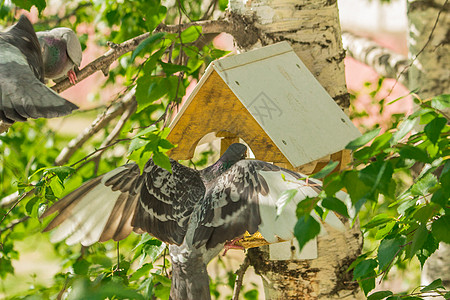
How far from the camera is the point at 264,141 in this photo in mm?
1651

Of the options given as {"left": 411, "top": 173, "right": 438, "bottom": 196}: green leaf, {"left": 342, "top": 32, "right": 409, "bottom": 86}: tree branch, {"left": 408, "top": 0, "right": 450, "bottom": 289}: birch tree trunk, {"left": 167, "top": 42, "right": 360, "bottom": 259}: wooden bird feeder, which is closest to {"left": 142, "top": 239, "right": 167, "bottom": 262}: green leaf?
{"left": 167, "top": 42, "right": 360, "bottom": 259}: wooden bird feeder

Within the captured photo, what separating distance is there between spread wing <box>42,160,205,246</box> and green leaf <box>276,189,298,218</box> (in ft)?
1.60

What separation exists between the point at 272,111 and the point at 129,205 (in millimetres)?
458

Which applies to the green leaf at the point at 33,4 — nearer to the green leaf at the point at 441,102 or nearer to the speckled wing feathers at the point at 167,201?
the speckled wing feathers at the point at 167,201

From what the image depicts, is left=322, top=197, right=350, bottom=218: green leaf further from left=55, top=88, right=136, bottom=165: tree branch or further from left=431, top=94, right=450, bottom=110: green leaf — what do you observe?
left=55, top=88, right=136, bottom=165: tree branch

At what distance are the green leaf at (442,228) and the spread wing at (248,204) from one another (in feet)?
0.84

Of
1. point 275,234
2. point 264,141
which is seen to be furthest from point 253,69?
point 275,234

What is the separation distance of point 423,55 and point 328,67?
0.90 meters

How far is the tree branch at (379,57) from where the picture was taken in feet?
9.39

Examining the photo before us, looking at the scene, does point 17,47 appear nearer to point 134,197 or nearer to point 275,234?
point 134,197

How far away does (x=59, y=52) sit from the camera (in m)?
2.29

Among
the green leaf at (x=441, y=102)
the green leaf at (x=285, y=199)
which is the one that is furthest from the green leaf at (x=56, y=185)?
the green leaf at (x=441, y=102)

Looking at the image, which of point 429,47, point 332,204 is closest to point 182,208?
point 332,204

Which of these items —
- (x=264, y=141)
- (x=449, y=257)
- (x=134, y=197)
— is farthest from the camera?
(x=449, y=257)
